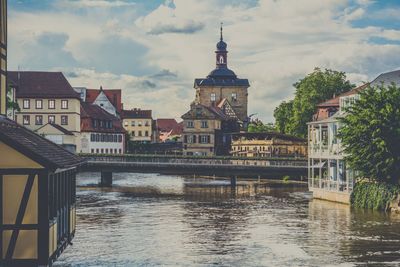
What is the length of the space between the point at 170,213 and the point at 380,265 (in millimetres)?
22662

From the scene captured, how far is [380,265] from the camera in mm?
31969

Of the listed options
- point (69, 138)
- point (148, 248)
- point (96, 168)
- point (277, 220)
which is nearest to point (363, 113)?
point (277, 220)

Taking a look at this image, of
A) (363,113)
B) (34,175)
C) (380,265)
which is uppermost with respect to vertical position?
(363,113)

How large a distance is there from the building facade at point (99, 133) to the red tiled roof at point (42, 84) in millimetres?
6311

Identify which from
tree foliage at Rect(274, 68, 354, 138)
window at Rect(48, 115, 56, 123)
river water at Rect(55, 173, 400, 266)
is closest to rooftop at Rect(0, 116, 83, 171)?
river water at Rect(55, 173, 400, 266)

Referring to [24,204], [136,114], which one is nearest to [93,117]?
[136,114]

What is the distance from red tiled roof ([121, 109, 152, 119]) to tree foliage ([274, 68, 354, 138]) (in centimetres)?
7244

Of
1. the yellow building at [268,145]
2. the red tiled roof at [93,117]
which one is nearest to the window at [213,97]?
the yellow building at [268,145]

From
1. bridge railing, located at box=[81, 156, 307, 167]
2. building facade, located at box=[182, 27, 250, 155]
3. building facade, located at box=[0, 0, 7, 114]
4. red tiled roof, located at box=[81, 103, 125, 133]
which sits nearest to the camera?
building facade, located at box=[0, 0, 7, 114]

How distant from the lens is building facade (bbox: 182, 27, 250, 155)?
5468 inches

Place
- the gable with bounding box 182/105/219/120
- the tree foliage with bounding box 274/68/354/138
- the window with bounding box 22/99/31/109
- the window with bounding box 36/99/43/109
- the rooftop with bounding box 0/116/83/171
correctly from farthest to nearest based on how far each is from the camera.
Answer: the gable with bounding box 182/105/219/120 → the window with bounding box 36/99/43/109 → the window with bounding box 22/99/31/109 → the tree foliage with bounding box 274/68/354/138 → the rooftop with bounding box 0/116/83/171

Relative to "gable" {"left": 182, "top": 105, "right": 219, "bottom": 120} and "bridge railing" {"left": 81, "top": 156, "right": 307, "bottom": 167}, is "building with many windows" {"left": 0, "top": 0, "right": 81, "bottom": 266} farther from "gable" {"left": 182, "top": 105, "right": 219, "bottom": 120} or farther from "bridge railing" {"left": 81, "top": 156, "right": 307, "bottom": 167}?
"gable" {"left": 182, "top": 105, "right": 219, "bottom": 120}

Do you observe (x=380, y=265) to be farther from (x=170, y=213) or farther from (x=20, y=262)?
(x=170, y=213)

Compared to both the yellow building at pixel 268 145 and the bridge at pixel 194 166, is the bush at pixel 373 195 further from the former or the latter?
the yellow building at pixel 268 145
